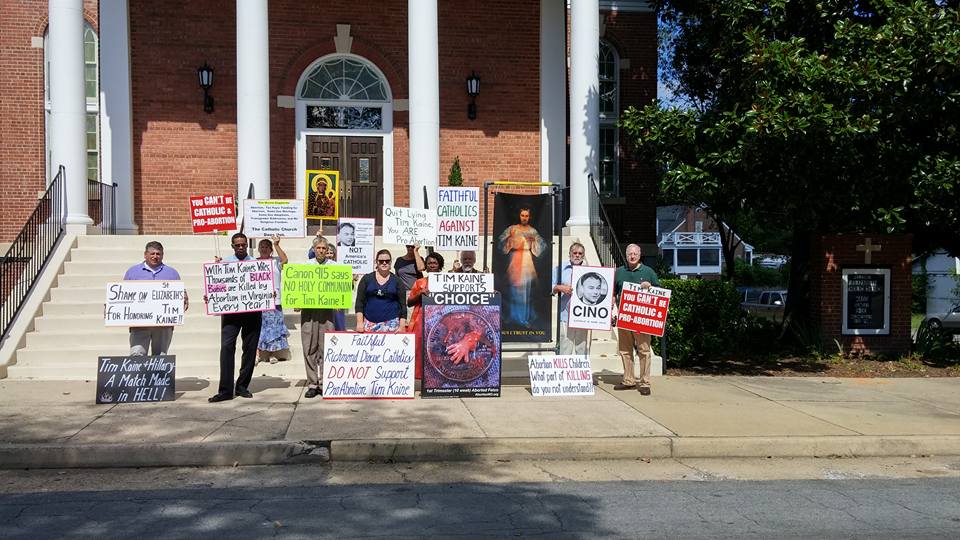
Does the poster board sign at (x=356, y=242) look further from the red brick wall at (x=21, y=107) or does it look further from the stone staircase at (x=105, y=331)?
the red brick wall at (x=21, y=107)

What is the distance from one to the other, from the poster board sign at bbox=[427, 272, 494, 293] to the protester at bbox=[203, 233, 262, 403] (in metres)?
2.05

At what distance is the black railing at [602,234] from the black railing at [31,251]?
895 centimetres

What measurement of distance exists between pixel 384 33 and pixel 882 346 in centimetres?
1166

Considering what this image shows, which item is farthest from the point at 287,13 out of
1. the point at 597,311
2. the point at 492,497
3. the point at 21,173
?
the point at 492,497

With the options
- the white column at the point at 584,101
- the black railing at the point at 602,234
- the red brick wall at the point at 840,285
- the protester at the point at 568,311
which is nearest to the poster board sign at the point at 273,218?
the protester at the point at 568,311

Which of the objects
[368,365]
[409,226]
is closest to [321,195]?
[409,226]

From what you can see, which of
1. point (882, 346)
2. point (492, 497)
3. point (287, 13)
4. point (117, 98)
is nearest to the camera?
point (492, 497)

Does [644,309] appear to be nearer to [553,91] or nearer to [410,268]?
[410,268]

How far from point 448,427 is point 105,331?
6.15 meters

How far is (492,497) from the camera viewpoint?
657 cm

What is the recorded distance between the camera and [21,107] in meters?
19.0

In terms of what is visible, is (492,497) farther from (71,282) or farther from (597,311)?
(71,282)

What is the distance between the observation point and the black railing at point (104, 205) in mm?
16844

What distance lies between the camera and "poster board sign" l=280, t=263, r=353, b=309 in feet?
32.7
